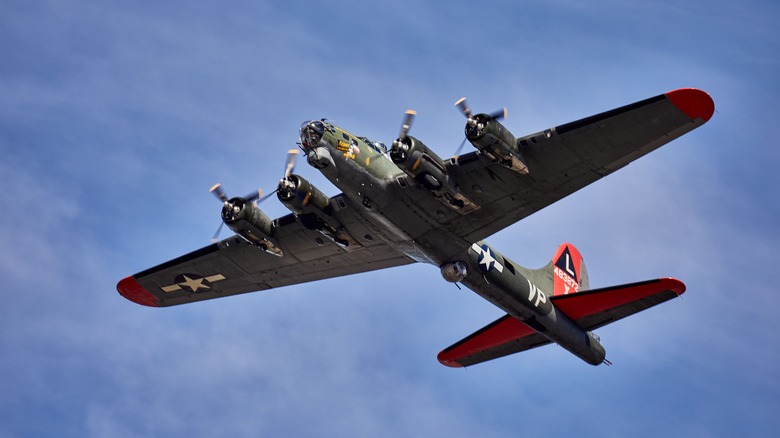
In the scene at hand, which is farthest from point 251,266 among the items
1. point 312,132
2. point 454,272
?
point 312,132

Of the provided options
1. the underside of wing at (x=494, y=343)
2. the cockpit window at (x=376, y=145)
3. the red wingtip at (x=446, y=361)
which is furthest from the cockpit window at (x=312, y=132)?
the red wingtip at (x=446, y=361)

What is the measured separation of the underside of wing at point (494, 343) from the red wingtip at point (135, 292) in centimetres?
1378

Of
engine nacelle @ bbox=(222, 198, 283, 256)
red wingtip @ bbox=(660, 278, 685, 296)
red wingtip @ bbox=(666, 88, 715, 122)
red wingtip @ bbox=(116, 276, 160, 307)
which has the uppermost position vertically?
red wingtip @ bbox=(116, 276, 160, 307)

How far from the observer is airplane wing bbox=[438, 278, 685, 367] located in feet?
127

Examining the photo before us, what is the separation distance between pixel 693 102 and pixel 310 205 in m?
14.5

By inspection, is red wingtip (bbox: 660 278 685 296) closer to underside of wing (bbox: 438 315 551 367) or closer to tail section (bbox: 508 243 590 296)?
tail section (bbox: 508 243 590 296)

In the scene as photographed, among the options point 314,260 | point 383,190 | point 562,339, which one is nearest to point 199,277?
point 314,260

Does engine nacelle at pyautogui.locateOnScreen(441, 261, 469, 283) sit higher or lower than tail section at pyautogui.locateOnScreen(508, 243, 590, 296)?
lower

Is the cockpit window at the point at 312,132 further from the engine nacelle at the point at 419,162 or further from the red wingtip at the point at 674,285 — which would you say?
the red wingtip at the point at 674,285

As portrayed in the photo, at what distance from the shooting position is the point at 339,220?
126 ft

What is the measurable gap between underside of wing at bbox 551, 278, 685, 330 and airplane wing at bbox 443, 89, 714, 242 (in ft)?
19.3

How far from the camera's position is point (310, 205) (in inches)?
1495

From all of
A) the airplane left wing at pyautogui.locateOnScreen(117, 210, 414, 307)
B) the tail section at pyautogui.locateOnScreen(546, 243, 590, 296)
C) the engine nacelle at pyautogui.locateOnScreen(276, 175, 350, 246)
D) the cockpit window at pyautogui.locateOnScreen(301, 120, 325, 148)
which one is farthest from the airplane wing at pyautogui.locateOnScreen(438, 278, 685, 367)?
the cockpit window at pyautogui.locateOnScreen(301, 120, 325, 148)

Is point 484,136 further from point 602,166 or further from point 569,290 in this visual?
point 569,290
